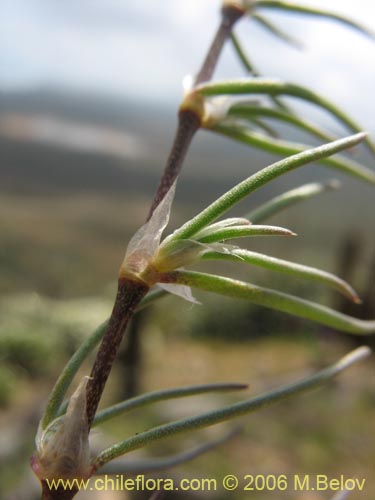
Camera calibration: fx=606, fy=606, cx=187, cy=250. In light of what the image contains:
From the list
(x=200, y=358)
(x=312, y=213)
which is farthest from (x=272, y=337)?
(x=312, y=213)

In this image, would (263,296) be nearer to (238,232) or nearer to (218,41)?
(238,232)

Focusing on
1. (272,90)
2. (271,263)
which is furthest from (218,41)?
(271,263)

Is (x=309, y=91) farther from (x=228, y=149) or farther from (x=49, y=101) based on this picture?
(x=49, y=101)

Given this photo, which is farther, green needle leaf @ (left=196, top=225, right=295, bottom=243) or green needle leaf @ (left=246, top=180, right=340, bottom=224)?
green needle leaf @ (left=246, top=180, right=340, bottom=224)

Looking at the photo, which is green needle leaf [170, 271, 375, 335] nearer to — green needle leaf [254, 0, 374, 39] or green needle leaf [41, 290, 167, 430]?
green needle leaf [41, 290, 167, 430]

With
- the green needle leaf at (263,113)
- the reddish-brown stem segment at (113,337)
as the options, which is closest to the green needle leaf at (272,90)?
the green needle leaf at (263,113)

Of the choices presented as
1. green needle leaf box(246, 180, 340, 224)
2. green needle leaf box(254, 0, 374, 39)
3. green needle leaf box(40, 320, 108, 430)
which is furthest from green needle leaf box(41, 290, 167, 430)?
green needle leaf box(254, 0, 374, 39)

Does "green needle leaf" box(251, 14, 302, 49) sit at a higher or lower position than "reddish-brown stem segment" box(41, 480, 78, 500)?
higher
